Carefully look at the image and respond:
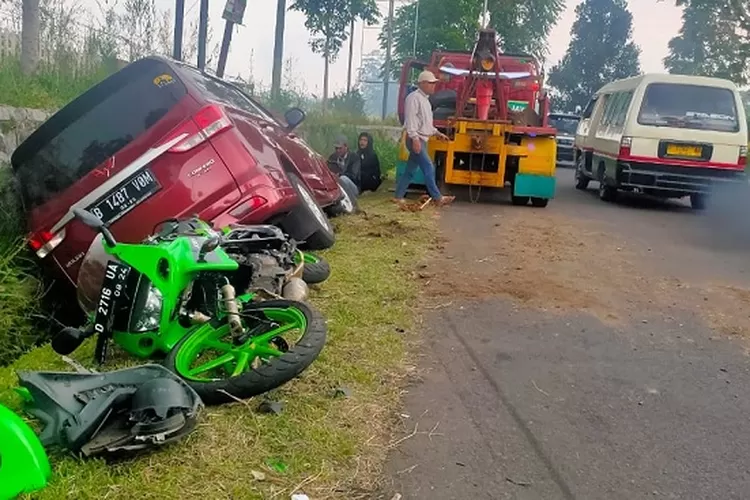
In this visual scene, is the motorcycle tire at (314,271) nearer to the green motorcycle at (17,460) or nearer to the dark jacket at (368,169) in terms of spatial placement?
the green motorcycle at (17,460)

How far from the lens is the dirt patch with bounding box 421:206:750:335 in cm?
602

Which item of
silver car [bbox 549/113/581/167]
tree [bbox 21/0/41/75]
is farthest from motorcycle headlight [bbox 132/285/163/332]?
silver car [bbox 549/113/581/167]

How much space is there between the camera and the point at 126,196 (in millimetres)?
5258

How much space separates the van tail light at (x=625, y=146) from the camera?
12133 mm

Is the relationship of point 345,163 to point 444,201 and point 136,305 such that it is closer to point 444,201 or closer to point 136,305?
point 444,201

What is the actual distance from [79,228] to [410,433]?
2.88 metres

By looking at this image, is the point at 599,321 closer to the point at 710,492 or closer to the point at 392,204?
the point at 710,492

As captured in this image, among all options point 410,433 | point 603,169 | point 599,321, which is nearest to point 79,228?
point 410,433

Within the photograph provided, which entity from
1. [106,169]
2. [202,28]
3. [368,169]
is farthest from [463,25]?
[106,169]

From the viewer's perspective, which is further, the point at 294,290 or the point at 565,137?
the point at 565,137

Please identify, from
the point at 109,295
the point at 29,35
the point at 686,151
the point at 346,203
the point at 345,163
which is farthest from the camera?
the point at 686,151

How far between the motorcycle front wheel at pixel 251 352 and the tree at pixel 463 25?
24675 mm

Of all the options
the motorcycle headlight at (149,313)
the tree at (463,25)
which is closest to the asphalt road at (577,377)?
the motorcycle headlight at (149,313)

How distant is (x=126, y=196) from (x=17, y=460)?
3.03 meters
